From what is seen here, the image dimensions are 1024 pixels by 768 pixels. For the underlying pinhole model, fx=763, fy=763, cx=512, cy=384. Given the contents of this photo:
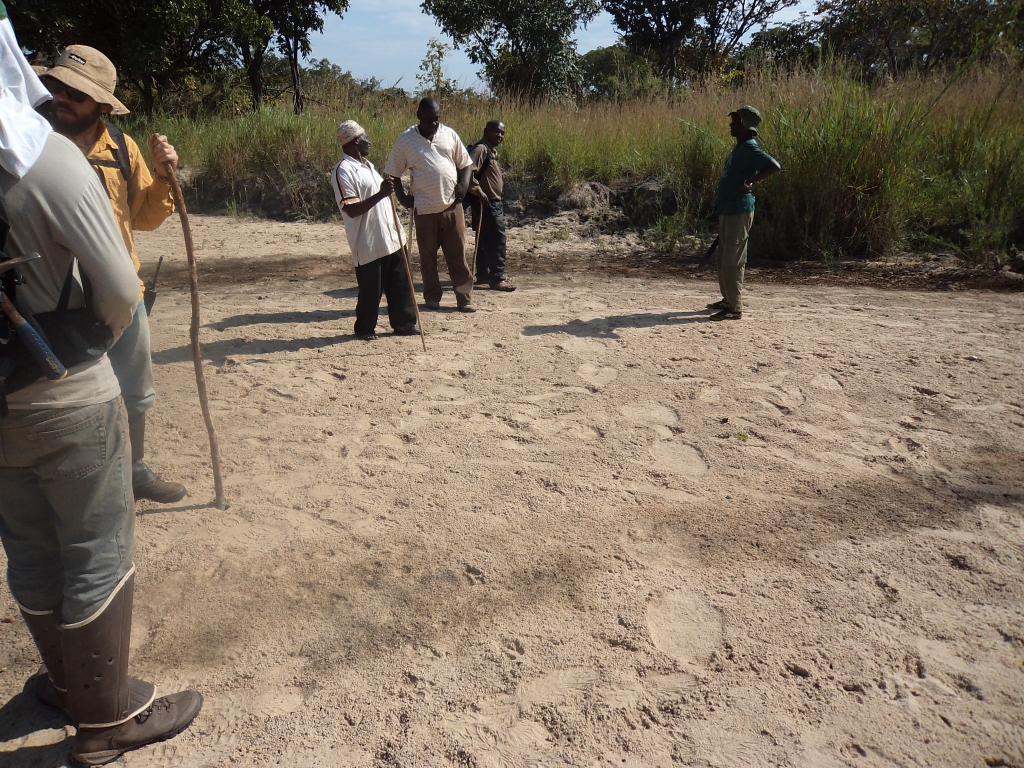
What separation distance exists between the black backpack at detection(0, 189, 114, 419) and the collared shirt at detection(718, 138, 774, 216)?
4931mm

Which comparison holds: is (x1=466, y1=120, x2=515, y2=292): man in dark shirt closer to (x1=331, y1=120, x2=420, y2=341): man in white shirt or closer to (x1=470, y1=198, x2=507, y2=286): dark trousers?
(x1=470, y1=198, x2=507, y2=286): dark trousers

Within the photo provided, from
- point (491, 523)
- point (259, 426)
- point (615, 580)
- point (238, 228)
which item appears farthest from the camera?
point (238, 228)

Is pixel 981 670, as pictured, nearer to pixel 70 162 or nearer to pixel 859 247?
pixel 70 162

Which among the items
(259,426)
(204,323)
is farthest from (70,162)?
(204,323)

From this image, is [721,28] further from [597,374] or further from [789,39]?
[597,374]

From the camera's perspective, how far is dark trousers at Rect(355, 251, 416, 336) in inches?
221

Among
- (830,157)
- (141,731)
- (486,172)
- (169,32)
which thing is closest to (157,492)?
(141,731)

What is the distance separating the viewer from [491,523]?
3.33 metres

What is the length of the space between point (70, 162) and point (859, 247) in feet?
26.5

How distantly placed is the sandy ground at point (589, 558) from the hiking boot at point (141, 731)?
5cm

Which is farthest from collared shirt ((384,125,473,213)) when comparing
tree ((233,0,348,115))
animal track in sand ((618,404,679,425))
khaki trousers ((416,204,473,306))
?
tree ((233,0,348,115))

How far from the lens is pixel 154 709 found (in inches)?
87.1

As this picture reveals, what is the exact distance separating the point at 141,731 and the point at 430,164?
A: 15.9 feet

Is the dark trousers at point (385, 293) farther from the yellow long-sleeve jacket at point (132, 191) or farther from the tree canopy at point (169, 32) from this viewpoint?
the tree canopy at point (169, 32)
